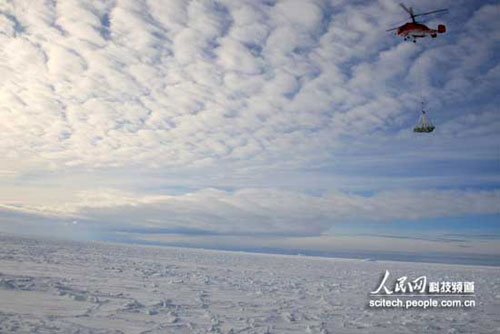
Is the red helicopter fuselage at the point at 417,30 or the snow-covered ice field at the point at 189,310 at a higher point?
the red helicopter fuselage at the point at 417,30

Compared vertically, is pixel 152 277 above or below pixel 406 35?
below

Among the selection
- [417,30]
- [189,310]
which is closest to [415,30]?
[417,30]

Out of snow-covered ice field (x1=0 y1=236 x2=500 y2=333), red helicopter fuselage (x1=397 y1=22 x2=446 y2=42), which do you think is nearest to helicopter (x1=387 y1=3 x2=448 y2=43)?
red helicopter fuselage (x1=397 y1=22 x2=446 y2=42)

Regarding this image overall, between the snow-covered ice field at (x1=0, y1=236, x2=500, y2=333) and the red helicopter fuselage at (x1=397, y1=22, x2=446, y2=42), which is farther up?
the red helicopter fuselage at (x1=397, y1=22, x2=446, y2=42)

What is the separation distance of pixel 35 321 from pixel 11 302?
6.47 ft

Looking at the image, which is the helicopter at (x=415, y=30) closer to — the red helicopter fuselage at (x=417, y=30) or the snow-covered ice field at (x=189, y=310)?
the red helicopter fuselage at (x=417, y=30)

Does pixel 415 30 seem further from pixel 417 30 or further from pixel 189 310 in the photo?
pixel 189 310

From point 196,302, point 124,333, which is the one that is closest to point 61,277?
point 196,302

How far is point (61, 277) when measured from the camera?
A: 13930 millimetres

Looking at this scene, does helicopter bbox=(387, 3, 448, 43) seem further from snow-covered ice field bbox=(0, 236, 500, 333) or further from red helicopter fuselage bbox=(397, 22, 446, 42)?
snow-covered ice field bbox=(0, 236, 500, 333)

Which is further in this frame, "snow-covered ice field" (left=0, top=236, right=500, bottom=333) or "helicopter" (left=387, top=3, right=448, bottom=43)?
"helicopter" (left=387, top=3, right=448, bottom=43)

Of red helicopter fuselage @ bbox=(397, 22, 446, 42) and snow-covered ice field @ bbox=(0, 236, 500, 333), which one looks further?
red helicopter fuselage @ bbox=(397, 22, 446, 42)

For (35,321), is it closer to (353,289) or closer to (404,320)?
(404,320)

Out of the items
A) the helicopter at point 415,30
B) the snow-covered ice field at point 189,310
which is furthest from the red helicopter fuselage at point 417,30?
the snow-covered ice field at point 189,310
